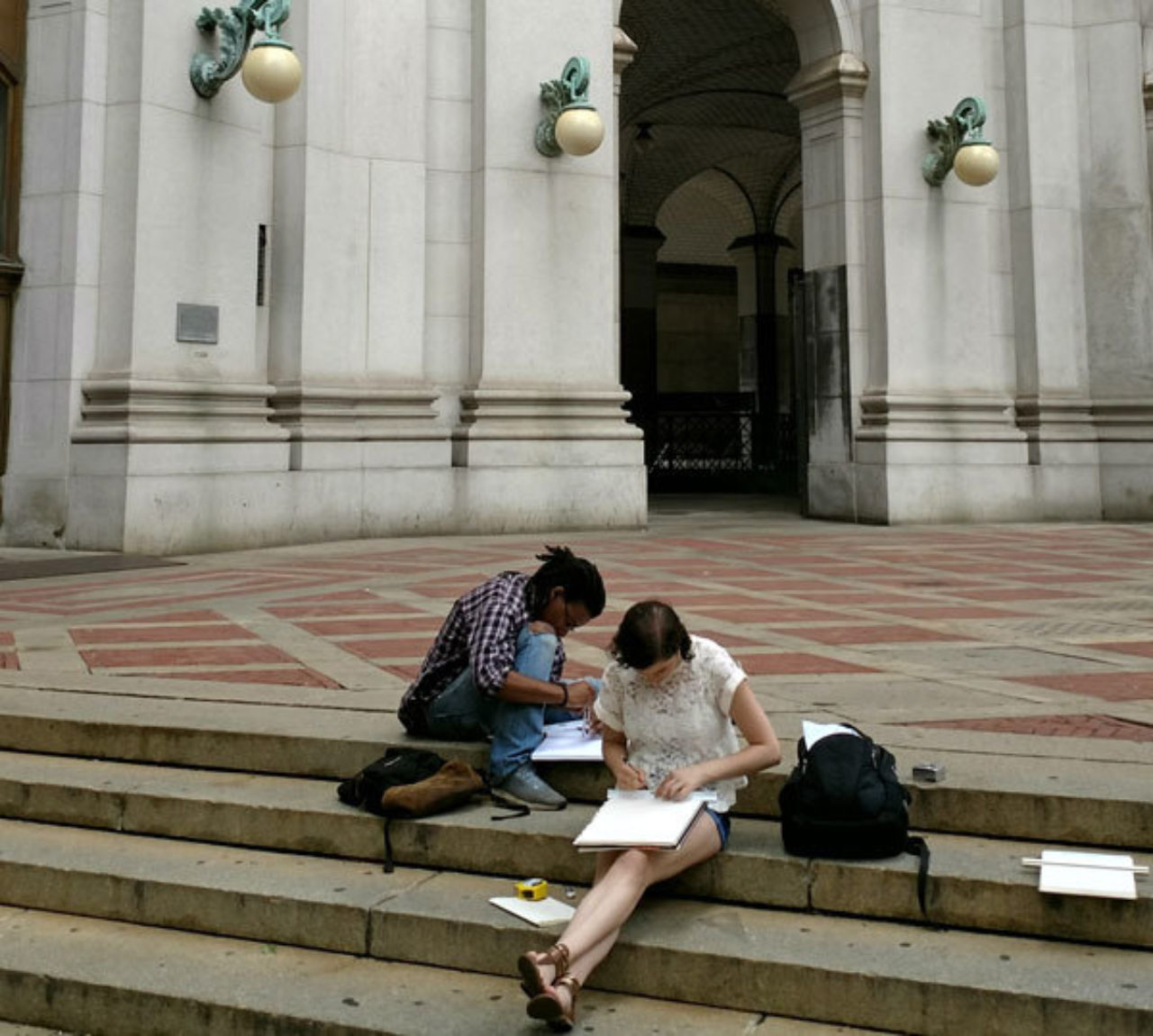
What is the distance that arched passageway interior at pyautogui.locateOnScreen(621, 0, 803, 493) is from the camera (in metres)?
23.5

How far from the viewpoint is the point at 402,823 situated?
13.0 ft

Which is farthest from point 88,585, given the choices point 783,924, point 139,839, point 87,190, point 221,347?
point 783,924

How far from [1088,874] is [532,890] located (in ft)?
5.25

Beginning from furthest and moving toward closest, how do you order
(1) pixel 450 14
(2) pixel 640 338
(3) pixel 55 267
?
(2) pixel 640 338 → (1) pixel 450 14 → (3) pixel 55 267

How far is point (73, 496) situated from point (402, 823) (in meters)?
8.35

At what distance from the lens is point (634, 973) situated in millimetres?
3324

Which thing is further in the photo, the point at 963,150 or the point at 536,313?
the point at 963,150

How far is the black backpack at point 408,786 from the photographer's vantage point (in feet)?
12.9

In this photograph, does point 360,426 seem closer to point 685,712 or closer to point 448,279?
point 448,279

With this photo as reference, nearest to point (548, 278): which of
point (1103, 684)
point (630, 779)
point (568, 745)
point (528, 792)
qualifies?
point (1103, 684)

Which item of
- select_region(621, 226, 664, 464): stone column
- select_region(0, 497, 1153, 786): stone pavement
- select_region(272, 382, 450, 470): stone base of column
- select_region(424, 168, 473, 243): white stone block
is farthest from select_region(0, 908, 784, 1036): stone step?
select_region(621, 226, 664, 464): stone column

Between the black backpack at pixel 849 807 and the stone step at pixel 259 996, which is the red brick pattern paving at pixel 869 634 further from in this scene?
the stone step at pixel 259 996

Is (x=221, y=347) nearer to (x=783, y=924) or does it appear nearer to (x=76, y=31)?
(x=76, y=31)

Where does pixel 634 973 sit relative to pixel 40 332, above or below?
below
